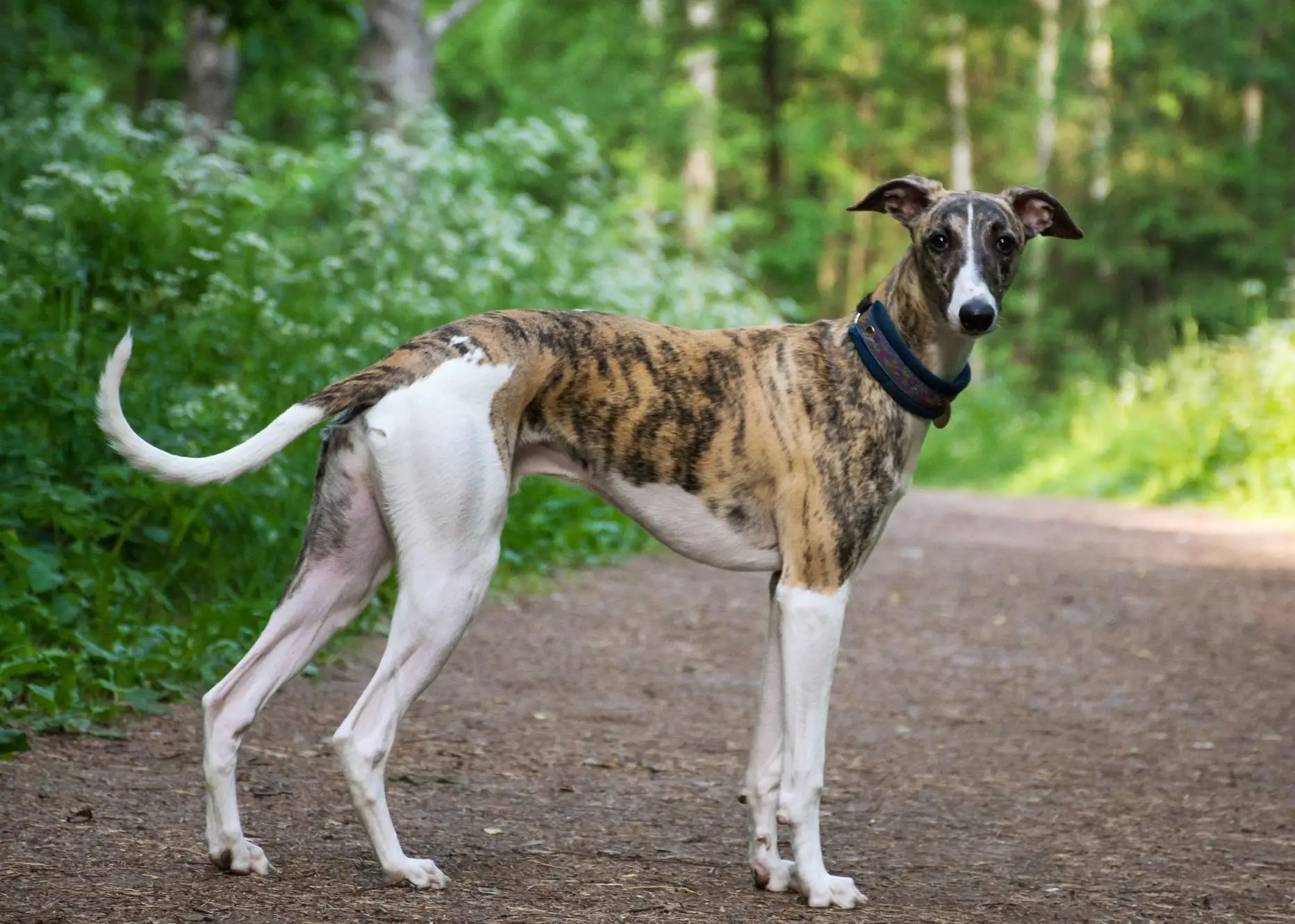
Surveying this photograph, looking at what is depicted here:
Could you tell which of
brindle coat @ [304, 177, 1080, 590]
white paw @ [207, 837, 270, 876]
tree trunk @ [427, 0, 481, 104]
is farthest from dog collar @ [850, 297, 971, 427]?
tree trunk @ [427, 0, 481, 104]

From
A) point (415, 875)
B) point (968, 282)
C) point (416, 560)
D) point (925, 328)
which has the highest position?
point (968, 282)

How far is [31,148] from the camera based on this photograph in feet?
24.6

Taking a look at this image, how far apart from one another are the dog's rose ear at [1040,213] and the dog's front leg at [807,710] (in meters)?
1.28

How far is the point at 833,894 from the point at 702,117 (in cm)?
2092

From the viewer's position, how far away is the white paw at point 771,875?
373 cm

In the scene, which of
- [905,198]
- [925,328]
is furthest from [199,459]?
[905,198]

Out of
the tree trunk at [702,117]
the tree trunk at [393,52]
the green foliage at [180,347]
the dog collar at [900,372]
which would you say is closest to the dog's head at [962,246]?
the dog collar at [900,372]

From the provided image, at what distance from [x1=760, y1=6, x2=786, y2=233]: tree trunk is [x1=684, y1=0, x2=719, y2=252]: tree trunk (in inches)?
41.4

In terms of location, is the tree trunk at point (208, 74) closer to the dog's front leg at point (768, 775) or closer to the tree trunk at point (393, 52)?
the tree trunk at point (393, 52)

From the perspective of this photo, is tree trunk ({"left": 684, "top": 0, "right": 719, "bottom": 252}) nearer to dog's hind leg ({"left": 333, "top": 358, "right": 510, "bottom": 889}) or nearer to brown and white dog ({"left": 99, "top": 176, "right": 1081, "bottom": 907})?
brown and white dog ({"left": 99, "top": 176, "right": 1081, "bottom": 907})

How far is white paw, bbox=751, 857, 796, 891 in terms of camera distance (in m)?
3.73

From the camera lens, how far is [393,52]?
1270cm

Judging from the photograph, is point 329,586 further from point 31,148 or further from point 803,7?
point 803,7

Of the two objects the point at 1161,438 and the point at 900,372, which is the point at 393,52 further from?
the point at 900,372
